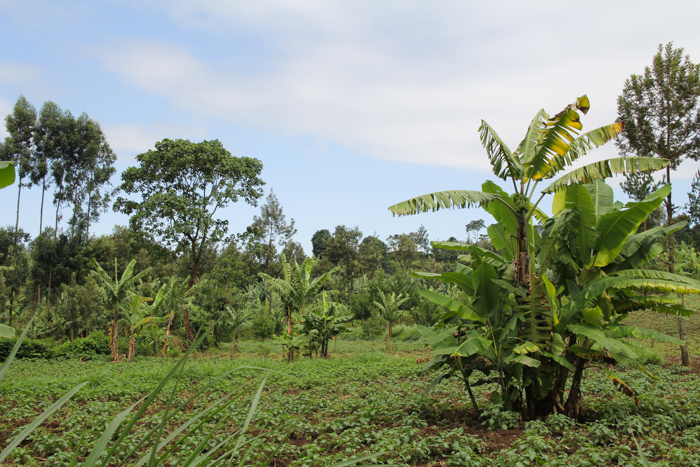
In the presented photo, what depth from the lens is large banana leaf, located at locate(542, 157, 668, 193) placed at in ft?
18.2

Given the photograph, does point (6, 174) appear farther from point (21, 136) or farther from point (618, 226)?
point (21, 136)

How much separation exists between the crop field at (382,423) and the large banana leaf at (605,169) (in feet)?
7.49

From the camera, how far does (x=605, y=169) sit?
5570 mm

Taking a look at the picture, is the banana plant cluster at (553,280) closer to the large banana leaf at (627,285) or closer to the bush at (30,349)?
the large banana leaf at (627,285)

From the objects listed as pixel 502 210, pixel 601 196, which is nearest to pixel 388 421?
pixel 502 210

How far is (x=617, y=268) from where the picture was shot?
5359 mm

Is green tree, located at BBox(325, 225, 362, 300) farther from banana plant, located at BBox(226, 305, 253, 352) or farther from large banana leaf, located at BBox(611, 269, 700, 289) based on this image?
large banana leaf, located at BBox(611, 269, 700, 289)

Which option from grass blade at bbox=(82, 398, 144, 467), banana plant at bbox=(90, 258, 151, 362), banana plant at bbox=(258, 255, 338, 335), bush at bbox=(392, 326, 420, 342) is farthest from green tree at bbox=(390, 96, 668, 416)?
bush at bbox=(392, 326, 420, 342)

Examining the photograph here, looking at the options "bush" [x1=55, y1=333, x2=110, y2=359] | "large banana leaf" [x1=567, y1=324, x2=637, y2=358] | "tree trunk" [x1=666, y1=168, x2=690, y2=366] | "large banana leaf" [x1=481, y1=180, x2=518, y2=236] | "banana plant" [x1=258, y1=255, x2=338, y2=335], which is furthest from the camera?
"bush" [x1=55, y1=333, x2=110, y2=359]

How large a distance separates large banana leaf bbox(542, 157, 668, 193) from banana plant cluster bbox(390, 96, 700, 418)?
12mm

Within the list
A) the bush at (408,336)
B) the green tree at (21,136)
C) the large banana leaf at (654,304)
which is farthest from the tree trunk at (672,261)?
the green tree at (21,136)

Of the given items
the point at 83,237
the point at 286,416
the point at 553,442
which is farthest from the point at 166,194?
the point at 553,442

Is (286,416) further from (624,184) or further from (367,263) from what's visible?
(367,263)

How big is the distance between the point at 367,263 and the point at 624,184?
52.4 feet
